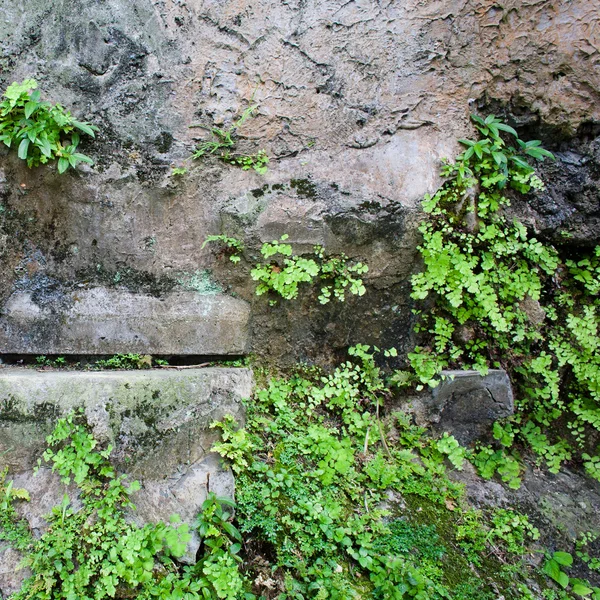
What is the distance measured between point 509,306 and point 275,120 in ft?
7.65

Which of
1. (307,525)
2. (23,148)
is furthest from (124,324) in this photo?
(307,525)

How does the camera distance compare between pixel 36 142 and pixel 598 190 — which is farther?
pixel 598 190

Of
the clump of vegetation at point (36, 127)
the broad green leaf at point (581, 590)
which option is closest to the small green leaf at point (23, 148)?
the clump of vegetation at point (36, 127)

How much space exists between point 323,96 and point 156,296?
2046mm

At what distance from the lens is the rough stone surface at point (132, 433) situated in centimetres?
295

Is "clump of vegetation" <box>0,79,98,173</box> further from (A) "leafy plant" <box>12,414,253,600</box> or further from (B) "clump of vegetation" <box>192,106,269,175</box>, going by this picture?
(A) "leafy plant" <box>12,414,253,600</box>

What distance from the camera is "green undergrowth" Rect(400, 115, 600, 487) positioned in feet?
11.9

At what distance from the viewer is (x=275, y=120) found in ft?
12.2

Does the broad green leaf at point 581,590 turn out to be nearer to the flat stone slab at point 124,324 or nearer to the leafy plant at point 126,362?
the flat stone slab at point 124,324

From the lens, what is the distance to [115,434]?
9.92 ft

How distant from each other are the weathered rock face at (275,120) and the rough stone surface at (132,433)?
2.75ft

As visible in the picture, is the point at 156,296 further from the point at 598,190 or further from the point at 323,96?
the point at 598,190

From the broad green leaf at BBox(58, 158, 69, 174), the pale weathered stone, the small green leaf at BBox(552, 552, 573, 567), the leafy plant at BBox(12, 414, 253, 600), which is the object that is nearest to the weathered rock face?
the broad green leaf at BBox(58, 158, 69, 174)

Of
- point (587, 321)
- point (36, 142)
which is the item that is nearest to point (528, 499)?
point (587, 321)
